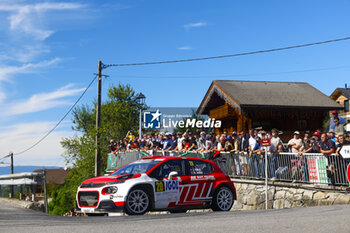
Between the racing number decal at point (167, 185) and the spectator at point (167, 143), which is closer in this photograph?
the racing number decal at point (167, 185)

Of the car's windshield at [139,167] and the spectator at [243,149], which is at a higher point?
the spectator at [243,149]

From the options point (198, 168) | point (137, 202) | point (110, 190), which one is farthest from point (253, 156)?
A: point (110, 190)

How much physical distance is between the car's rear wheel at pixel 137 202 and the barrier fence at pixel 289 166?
5470 millimetres

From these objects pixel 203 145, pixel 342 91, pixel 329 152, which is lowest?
pixel 329 152

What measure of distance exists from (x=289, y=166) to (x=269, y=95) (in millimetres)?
21598

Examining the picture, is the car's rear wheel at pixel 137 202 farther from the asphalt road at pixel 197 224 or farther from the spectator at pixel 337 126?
the spectator at pixel 337 126

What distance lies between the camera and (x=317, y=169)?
1357 cm

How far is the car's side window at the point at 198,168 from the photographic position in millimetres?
12224

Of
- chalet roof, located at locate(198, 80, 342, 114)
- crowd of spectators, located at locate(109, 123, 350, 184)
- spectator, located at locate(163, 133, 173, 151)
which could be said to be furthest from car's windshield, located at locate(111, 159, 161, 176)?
chalet roof, located at locate(198, 80, 342, 114)

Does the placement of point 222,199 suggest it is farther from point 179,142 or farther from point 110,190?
point 179,142

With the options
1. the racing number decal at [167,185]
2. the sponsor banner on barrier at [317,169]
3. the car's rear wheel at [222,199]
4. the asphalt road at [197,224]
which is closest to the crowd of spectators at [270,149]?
the sponsor banner on barrier at [317,169]

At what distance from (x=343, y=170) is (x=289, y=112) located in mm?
23086

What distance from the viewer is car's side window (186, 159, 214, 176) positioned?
1222 cm

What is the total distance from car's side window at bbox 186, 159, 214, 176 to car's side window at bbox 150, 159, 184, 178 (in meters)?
0.24
